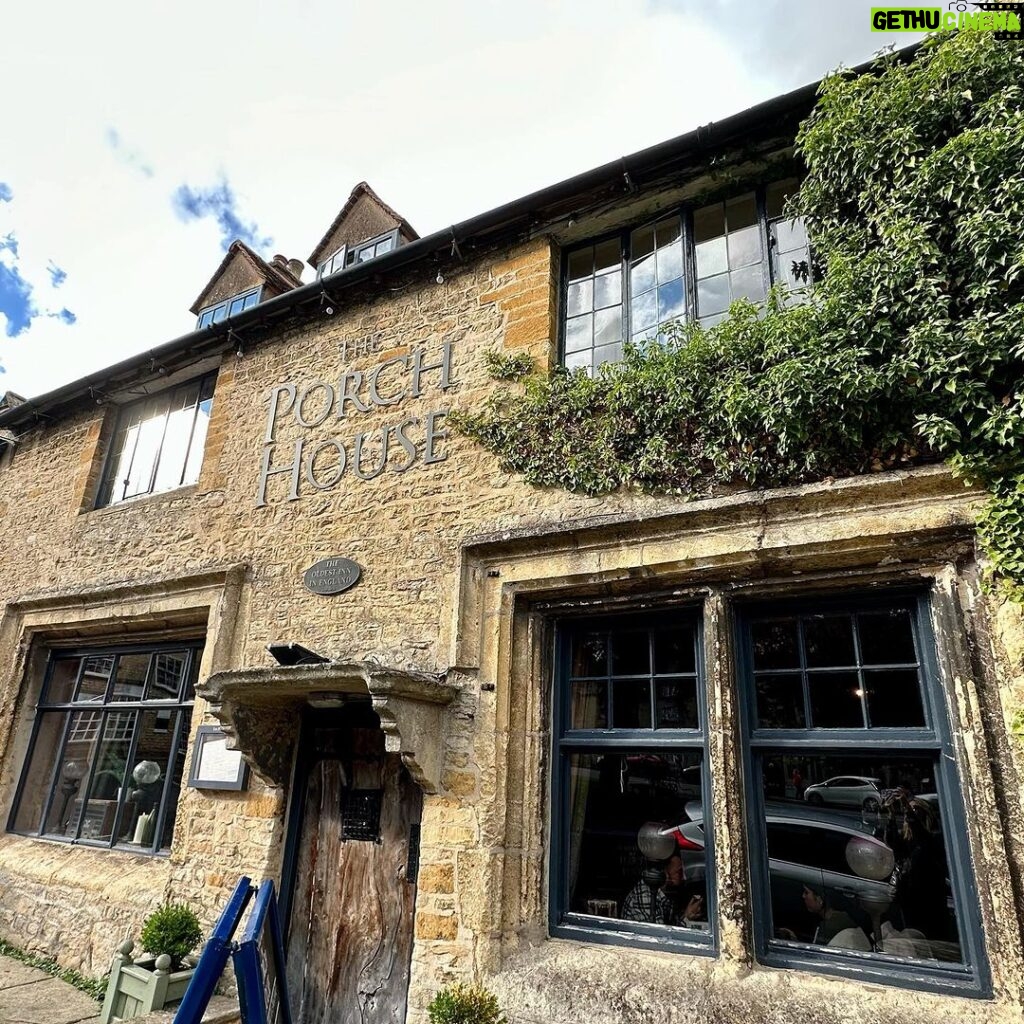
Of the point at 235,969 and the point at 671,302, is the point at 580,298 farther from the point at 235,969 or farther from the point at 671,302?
the point at 235,969

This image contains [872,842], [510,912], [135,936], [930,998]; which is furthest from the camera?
[135,936]

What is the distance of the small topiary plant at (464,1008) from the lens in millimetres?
3400

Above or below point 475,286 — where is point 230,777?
below

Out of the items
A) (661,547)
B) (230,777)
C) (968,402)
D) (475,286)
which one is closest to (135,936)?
(230,777)

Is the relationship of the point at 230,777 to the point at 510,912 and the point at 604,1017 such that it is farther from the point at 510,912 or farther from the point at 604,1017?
the point at 604,1017

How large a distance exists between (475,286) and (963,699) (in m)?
4.37

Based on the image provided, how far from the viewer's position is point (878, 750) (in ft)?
11.2

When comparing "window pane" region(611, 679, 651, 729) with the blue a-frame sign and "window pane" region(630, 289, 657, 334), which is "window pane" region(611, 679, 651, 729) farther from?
"window pane" region(630, 289, 657, 334)

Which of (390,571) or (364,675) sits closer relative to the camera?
(364,675)

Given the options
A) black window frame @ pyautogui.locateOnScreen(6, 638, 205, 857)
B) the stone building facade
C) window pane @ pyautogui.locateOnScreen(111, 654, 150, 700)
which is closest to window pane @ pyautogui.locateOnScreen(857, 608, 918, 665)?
the stone building facade

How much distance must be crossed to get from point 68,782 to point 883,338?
25.9ft

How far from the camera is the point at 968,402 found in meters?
3.35

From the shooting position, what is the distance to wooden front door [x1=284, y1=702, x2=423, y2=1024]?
447cm

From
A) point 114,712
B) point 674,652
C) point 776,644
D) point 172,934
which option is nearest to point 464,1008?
point 674,652
